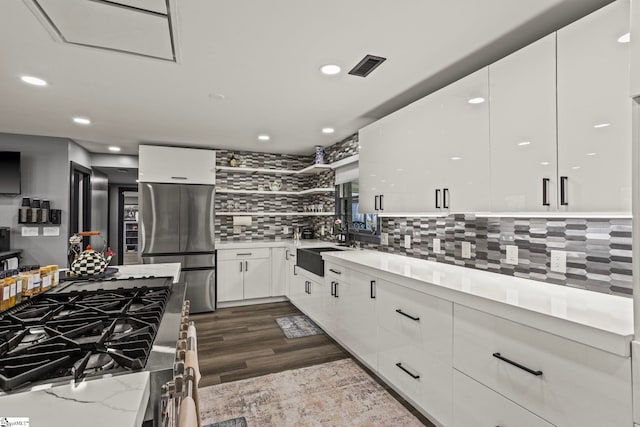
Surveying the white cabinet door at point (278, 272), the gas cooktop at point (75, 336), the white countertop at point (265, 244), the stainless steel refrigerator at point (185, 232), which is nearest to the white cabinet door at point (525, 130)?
the gas cooktop at point (75, 336)

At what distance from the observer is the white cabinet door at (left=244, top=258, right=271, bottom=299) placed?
4.77 m

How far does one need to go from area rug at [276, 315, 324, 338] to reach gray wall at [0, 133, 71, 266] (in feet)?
9.87

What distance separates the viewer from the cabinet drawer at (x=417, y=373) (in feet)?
6.08

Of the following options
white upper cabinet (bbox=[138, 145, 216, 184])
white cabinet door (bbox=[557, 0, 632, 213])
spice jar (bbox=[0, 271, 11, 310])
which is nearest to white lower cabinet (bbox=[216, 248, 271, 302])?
white upper cabinet (bbox=[138, 145, 216, 184])

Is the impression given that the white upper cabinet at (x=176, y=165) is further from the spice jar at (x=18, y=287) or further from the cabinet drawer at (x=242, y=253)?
the spice jar at (x=18, y=287)

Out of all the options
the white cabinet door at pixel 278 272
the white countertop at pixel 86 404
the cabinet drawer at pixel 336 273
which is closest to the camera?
the white countertop at pixel 86 404

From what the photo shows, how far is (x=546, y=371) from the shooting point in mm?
1327

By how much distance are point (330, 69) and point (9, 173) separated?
14.1 feet

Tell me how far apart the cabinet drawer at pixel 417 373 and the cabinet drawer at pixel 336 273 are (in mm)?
650

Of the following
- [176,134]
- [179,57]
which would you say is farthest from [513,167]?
[176,134]

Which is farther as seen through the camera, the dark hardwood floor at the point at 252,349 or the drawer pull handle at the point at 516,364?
the dark hardwood floor at the point at 252,349

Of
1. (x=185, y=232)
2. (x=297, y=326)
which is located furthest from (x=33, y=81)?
(x=297, y=326)

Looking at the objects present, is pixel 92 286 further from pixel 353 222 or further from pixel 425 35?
pixel 353 222

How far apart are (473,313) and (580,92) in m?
1.16
